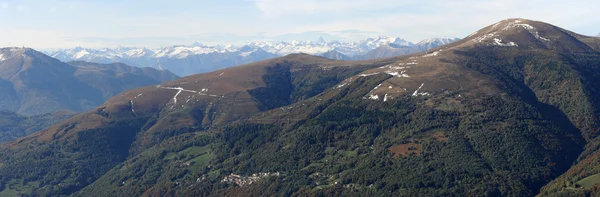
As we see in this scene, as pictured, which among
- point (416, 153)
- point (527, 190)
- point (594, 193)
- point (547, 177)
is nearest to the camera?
point (594, 193)

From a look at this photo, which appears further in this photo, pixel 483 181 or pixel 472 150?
pixel 472 150

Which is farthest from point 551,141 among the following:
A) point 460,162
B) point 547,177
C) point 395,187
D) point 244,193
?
point 244,193

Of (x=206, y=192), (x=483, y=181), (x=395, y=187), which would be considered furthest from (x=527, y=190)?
(x=206, y=192)

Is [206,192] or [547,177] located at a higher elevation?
[547,177]

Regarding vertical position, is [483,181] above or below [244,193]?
above

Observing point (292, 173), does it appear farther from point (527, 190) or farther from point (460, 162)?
point (527, 190)

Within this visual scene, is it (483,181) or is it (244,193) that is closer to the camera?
(483,181)

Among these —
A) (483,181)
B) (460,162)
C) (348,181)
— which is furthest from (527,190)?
(348,181)

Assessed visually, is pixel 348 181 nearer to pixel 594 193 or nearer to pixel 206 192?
pixel 206 192

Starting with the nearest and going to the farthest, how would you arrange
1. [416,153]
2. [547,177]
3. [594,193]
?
1. [594,193]
2. [547,177]
3. [416,153]
